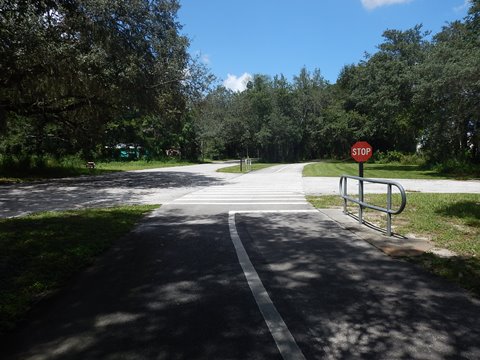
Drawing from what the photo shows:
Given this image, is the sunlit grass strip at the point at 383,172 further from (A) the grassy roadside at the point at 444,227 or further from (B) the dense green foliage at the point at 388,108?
(A) the grassy roadside at the point at 444,227

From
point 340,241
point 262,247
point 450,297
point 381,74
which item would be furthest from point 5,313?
point 381,74

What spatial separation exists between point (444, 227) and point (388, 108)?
93.8 feet

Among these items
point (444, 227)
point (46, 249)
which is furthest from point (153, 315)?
point (444, 227)

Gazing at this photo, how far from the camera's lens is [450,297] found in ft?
13.9

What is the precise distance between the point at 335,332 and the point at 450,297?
5.39ft

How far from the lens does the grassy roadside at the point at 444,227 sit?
5141mm

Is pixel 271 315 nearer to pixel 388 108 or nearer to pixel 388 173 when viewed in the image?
pixel 388 173

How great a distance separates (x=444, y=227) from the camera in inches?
320

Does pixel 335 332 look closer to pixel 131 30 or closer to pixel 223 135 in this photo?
pixel 131 30

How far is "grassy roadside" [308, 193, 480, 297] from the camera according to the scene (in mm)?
5141

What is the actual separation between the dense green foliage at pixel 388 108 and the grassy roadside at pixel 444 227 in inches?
602

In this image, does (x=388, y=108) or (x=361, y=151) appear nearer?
(x=361, y=151)

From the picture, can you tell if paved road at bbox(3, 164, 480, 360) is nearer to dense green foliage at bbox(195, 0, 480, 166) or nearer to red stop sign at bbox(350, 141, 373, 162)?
red stop sign at bbox(350, 141, 373, 162)

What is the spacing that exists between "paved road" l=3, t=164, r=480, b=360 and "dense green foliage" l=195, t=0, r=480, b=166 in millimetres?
20754
